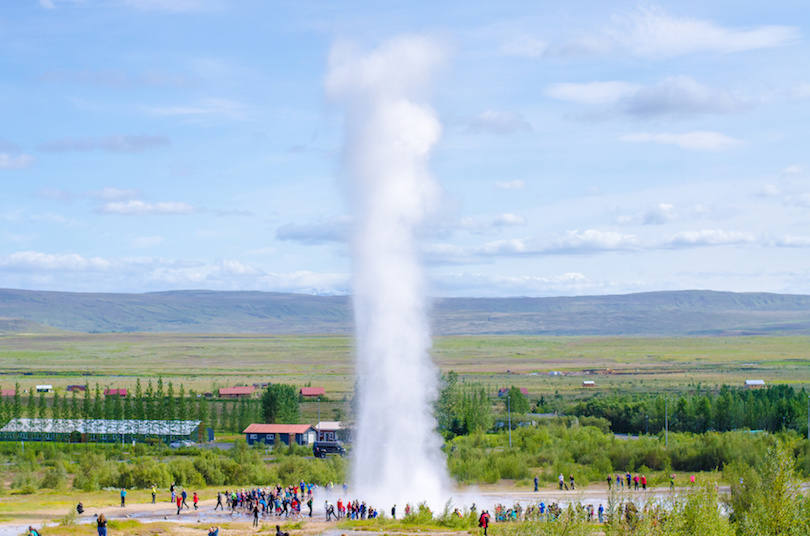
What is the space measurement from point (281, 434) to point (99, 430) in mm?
16312

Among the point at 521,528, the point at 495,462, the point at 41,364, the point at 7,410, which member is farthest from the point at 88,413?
the point at 41,364

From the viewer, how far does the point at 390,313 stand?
42.3m

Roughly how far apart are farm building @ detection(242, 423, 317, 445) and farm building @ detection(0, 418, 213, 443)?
188 inches

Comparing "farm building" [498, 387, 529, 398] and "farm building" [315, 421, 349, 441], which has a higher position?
"farm building" [498, 387, 529, 398]

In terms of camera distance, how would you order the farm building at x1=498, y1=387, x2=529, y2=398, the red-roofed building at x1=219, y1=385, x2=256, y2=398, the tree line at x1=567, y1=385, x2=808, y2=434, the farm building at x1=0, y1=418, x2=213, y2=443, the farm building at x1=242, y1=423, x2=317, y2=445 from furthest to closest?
the red-roofed building at x1=219, y1=385, x2=256, y2=398
the farm building at x1=498, y1=387, x2=529, y2=398
the farm building at x1=0, y1=418, x2=213, y2=443
the farm building at x1=242, y1=423, x2=317, y2=445
the tree line at x1=567, y1=385, x2=808, y2=434

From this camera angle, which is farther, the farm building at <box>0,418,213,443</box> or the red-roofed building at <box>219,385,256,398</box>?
the red-roofed building at <box>219,385,256,398</box>

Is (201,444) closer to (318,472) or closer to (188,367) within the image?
(318,472)

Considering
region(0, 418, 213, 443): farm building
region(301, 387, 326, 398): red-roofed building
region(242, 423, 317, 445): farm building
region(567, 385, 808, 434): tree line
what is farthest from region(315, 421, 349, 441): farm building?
region(301, 387, 326, 398): red-roofed building

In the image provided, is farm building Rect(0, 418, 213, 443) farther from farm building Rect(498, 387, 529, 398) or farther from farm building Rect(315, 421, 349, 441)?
farm building Rect(498, 387, 529, 398)

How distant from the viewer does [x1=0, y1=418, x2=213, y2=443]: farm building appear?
77250 millimetres

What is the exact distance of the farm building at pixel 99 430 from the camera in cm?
7725

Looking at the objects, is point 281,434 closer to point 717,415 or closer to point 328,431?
point 328,431

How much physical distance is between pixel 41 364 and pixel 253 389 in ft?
315

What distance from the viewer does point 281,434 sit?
7706cm
